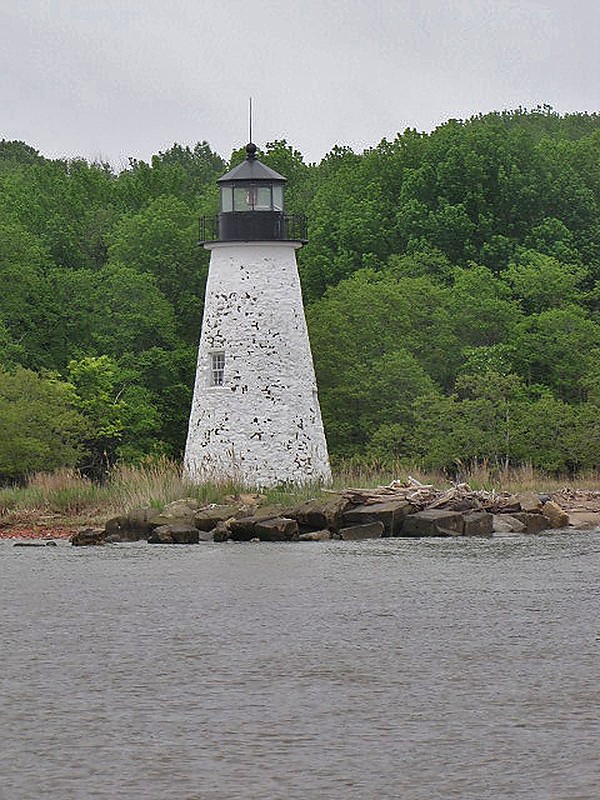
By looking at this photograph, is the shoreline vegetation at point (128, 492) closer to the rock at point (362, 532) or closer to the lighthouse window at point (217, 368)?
the rock at point (362, 532)

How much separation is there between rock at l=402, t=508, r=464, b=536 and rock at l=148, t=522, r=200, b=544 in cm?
478

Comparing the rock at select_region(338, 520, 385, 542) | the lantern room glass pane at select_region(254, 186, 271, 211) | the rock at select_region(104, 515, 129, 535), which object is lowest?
the rock at select_region(338, 520, 385, 542)

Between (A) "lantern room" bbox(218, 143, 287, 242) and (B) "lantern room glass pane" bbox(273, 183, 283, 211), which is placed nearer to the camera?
(A) "lantern room" bbox(218, 143, 287, 242)

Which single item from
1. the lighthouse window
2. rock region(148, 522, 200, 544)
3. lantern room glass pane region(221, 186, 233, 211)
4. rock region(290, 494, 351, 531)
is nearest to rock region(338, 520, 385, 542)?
rock region(290, 494, 351, 531)

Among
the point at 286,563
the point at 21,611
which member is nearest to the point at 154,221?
the point at 286,563

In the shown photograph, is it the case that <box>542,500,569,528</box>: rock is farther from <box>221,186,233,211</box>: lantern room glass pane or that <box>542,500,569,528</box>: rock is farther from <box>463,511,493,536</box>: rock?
<box>221,186,233,211</box>: lantern room glass pane

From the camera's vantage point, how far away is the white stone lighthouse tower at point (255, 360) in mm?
45750

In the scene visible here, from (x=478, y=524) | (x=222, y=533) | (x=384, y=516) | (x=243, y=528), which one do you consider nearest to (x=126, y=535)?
(x=222, y=533)

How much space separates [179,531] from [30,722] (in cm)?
2002

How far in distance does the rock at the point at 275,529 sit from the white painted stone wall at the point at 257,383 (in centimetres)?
640

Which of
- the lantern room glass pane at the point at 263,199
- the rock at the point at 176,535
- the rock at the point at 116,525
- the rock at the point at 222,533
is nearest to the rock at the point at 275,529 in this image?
the rock at the point at 222,533

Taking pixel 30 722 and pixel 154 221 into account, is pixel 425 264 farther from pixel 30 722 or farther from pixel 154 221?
pixel 30 722

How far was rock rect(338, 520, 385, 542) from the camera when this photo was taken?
39.7 metres

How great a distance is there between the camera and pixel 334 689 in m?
20.8
